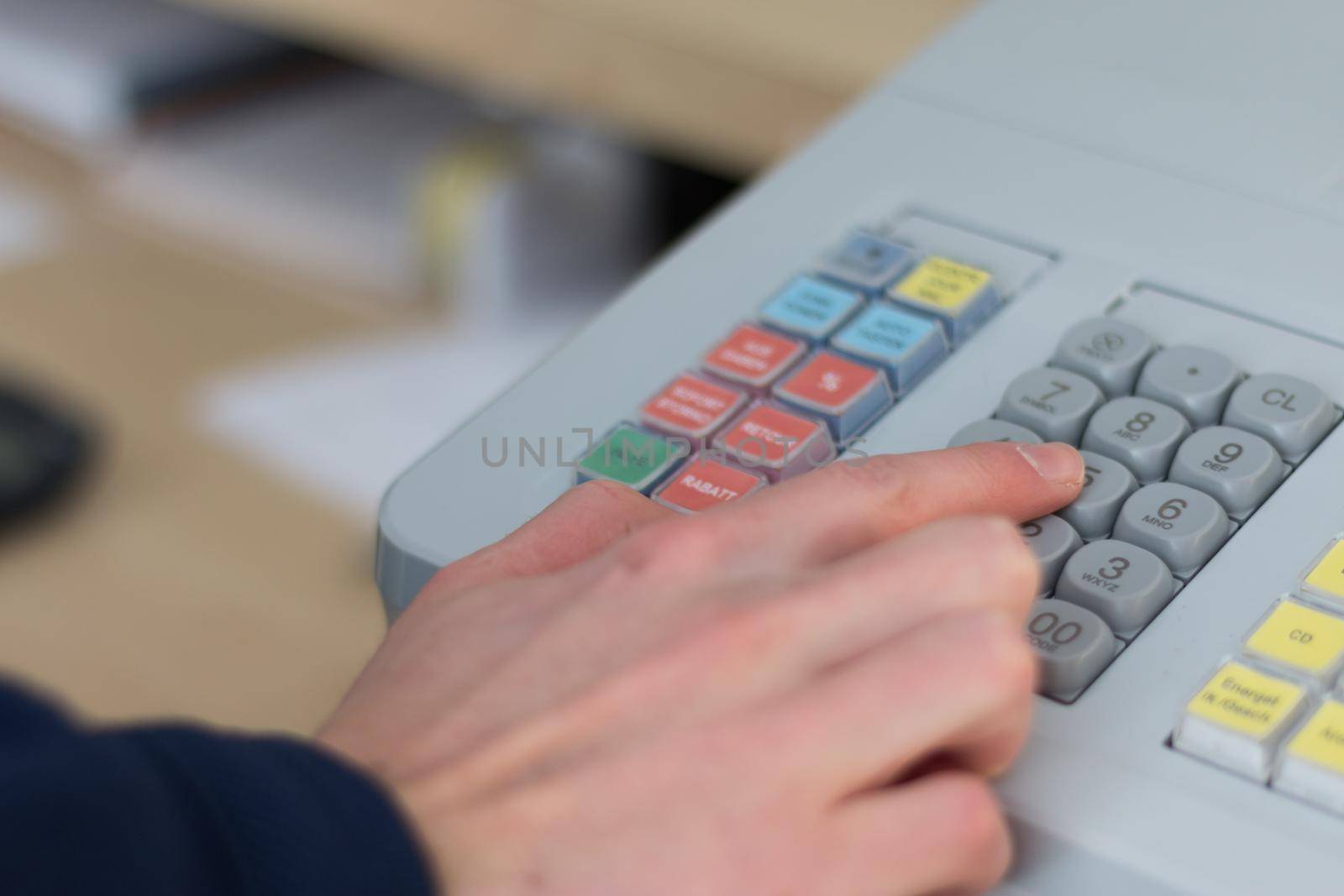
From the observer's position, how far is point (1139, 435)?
1.26ft

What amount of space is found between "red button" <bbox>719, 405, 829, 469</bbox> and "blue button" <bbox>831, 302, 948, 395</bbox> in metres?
0.03

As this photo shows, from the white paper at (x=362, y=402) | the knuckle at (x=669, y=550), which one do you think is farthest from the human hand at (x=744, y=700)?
the white paper at (x=362, y=402)

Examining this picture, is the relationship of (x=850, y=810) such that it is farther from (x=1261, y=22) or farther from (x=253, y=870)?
(x=1261, y=22)

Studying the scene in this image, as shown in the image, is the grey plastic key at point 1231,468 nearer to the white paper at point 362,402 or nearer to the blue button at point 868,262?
the blue button at point 868,262

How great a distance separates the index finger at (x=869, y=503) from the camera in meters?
0.35

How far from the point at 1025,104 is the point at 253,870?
0.34m

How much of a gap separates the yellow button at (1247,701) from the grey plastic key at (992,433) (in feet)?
0.26

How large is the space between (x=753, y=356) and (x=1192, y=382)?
0.37ft

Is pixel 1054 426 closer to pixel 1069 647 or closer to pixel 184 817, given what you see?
pixel 1069 647

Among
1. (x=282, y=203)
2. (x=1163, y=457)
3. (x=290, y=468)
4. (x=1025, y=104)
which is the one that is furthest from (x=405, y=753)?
(x=282, y=203)

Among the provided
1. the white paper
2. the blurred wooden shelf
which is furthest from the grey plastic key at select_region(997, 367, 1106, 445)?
the white paper

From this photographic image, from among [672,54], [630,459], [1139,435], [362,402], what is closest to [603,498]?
A: [630,459]

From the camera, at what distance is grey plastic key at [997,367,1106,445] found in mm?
392

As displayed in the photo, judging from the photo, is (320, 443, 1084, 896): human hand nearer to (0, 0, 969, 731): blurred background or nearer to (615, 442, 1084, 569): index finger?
(615, 442, 1084, 569): index finger
